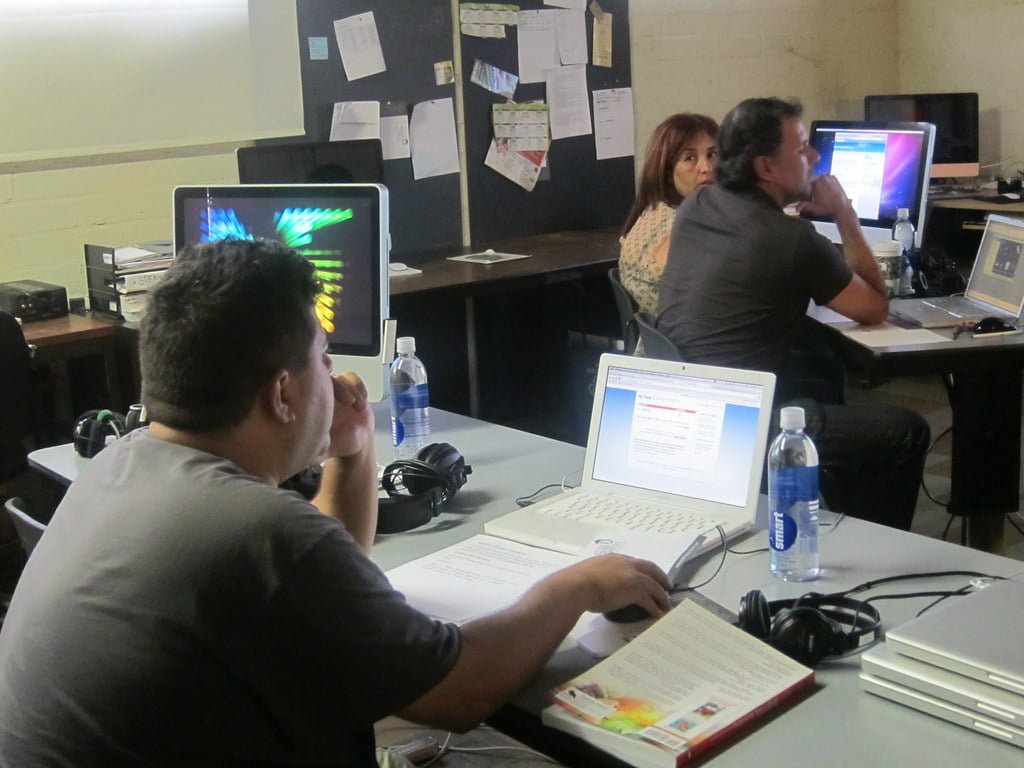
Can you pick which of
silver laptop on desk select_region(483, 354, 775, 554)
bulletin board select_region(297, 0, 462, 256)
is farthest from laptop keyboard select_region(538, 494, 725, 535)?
bulletin board select_region(297, 0, 462, 256)

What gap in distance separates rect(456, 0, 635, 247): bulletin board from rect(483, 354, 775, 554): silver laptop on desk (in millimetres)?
2897

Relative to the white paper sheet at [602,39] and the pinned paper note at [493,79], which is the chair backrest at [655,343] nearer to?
the pinned paper note at [493,79]

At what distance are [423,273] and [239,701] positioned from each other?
2.97 m

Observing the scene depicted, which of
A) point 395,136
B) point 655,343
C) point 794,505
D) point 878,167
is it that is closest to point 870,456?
point 655,343

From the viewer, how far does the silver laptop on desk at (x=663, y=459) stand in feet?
5.77

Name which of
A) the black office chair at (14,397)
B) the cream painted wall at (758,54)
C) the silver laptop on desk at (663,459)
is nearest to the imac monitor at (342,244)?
the silver laptop on desk at (663,459)

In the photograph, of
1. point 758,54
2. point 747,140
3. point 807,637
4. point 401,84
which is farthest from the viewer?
point 758,54

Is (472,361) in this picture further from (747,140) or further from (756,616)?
(756,616)

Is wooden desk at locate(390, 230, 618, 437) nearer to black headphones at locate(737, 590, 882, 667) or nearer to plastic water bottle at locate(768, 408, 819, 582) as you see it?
plastic water bottle at locate(768, 408, 819, 582)

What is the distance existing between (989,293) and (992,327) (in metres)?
0.32

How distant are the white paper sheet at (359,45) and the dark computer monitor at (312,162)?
0.46 m

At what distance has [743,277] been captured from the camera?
9.32 ft

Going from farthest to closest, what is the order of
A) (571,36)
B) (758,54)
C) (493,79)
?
(758,54)
(571,36)
(493,79)

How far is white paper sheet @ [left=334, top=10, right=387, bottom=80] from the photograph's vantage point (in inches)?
167
